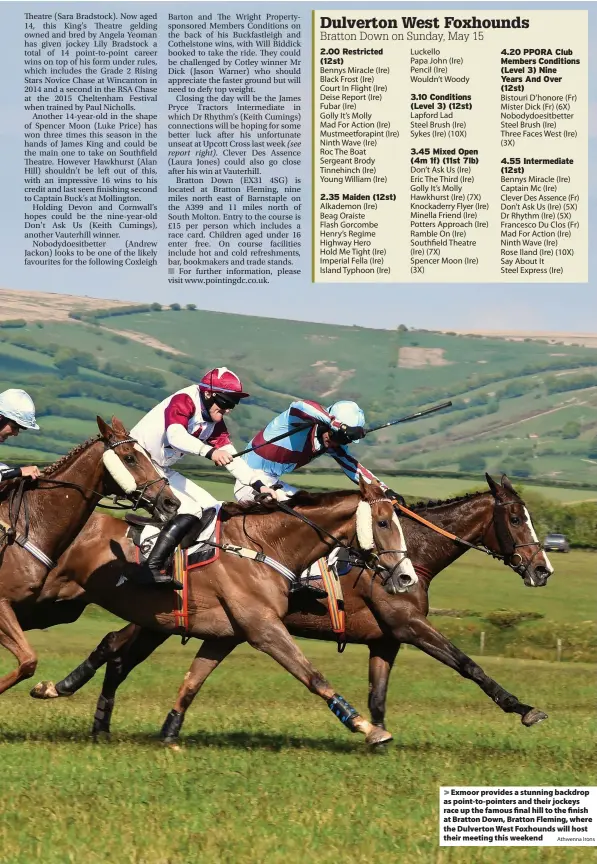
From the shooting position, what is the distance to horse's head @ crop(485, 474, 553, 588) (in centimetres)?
1372

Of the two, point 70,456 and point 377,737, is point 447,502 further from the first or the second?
point 70,456

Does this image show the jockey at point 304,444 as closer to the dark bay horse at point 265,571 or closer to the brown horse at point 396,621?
the brown horse at point 396,621

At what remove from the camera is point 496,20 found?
16125mm

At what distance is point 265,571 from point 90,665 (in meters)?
2.59

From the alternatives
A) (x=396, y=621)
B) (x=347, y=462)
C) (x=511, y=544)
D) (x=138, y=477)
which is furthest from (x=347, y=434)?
(x=511, y=544)

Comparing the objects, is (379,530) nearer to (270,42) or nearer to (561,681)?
(270,42)

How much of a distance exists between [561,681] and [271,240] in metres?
15.1

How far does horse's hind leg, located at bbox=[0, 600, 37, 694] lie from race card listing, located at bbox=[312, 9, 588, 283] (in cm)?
606

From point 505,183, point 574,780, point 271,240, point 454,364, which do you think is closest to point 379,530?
point 574,780

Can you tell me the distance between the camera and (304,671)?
→ 35.9ft

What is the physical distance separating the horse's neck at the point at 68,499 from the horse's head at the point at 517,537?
4426 millimetres

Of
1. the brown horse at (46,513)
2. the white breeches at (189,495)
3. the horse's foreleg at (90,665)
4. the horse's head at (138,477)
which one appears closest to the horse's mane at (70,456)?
the brown horse at (46,513)

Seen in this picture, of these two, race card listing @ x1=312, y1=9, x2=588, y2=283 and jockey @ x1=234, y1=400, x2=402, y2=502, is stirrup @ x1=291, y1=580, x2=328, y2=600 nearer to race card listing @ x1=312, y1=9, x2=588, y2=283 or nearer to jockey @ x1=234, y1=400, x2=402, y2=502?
jockey @ x1=234, y1=400, x2=402, y2=502

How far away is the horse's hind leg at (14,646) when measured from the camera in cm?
1115
